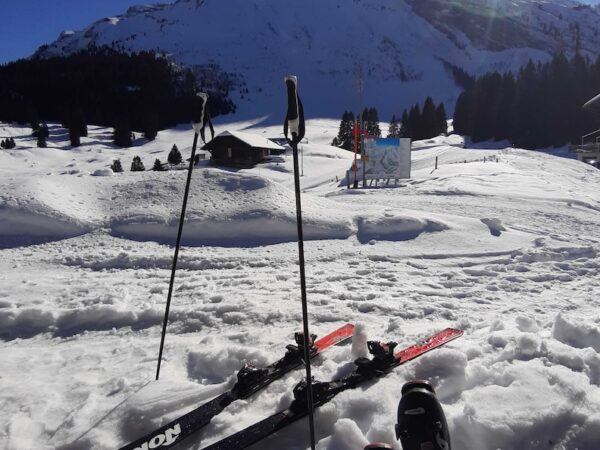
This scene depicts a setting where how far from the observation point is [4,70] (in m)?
98.8

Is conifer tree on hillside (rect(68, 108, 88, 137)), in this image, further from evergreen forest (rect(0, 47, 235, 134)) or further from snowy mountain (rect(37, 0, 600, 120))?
snowy mountain (rect(37, 0, 600, 120))

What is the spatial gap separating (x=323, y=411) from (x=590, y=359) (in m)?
2.05

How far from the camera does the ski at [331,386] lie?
Answer: 2.78 metres

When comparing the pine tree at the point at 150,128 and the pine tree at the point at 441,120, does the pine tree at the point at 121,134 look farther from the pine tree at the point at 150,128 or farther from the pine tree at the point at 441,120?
the pine tree at the point at 441,120

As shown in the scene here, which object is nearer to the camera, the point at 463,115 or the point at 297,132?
the point at 297,132

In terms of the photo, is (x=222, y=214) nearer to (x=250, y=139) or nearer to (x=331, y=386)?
(x=331, y=386)

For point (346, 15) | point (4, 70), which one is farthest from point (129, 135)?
point (346, 15)

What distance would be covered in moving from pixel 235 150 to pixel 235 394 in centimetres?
4093

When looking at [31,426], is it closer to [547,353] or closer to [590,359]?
[547,353]

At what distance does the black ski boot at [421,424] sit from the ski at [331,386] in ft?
2.39

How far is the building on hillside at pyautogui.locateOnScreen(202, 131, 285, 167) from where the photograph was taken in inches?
1663

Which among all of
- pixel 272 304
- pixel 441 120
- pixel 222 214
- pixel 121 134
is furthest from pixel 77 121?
pixel 272 304

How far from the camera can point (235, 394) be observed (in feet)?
10.7

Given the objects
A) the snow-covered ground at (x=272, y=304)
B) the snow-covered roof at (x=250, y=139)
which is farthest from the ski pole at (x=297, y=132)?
the snow-covered roof at (x=250, y=139)
